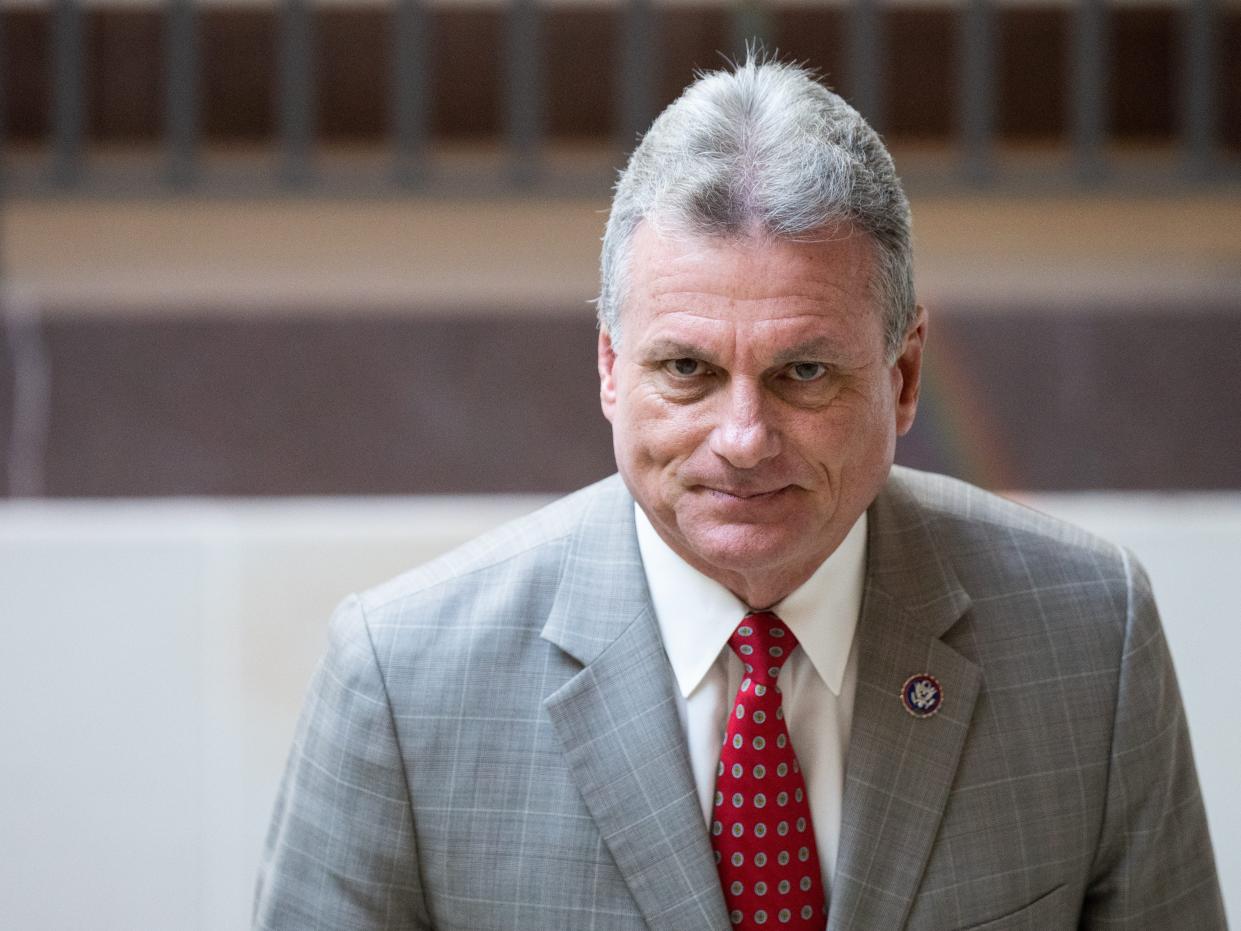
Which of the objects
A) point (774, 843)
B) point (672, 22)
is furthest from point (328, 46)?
point (774, 843)

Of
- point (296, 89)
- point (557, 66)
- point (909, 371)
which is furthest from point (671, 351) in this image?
point (557, 66)

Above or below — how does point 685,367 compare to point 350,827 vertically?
above

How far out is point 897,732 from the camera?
1.74m

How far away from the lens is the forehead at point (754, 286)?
151 cm

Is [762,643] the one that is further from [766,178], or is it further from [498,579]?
[766,178]

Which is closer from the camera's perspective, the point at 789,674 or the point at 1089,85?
the point at 789,674

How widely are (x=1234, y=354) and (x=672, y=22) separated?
1.96m

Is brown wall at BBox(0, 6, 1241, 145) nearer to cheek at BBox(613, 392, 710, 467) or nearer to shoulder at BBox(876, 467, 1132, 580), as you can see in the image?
shoulder at BBox(876, 467, 1132, 580)

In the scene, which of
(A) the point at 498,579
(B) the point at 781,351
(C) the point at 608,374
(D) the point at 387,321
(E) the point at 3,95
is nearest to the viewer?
(B) the point at 781,351

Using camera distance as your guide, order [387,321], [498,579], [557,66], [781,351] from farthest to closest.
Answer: [557,66] → [387,321] → [498,579] → [781,351]

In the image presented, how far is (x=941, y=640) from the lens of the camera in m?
1.81

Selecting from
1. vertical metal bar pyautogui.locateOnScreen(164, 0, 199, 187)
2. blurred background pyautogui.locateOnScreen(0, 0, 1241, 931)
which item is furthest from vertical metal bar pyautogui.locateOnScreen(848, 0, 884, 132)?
vertical metal bar pyautogui.locateOnScreen(164, 0, 199, 187)

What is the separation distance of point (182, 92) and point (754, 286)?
2.84 m

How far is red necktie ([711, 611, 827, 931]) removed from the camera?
1.68m
